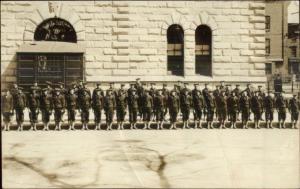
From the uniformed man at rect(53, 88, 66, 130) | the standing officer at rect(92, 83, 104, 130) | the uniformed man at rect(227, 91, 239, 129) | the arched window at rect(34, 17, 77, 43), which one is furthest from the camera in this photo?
the arched window at rect(34, 17, 77, 43)

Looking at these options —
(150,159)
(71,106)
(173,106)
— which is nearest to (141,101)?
(173,106)

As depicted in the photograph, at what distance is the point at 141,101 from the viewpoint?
1590 centimetres

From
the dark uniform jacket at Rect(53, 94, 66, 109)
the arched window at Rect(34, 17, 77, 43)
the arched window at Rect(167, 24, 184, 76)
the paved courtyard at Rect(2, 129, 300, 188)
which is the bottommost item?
the paved courtyard at Rect(2, 129, 300, 188)

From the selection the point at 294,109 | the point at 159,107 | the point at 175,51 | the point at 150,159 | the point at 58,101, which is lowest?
the point at 150,159

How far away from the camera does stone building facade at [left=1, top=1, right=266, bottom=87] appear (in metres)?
20.2

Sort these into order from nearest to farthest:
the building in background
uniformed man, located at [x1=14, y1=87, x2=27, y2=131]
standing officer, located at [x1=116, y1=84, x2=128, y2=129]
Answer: uniformed man, located at [x1=14, y1=87, x2=27, y2=131] → standing officer, located at [x1=116, y1=84, x2=128, y2=129] → the building in background

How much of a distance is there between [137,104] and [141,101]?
0.58 ft

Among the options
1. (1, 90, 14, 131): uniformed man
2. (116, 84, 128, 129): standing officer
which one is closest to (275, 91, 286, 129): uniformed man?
(116, 84, 128, 129): standing officer

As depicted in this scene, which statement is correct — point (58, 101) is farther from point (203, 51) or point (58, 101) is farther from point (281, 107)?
point (203, 51)

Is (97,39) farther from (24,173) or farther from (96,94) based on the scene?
(24,173)

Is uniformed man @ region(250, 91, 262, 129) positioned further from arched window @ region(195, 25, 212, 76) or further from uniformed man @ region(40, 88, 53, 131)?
uniformed man @ region(40, 88, 53, 131)

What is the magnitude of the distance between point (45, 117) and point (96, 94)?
182 centimetres

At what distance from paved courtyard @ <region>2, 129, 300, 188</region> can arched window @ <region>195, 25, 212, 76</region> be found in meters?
7.11

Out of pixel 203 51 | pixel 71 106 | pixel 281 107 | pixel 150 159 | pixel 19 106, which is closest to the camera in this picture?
pixel 150 159
